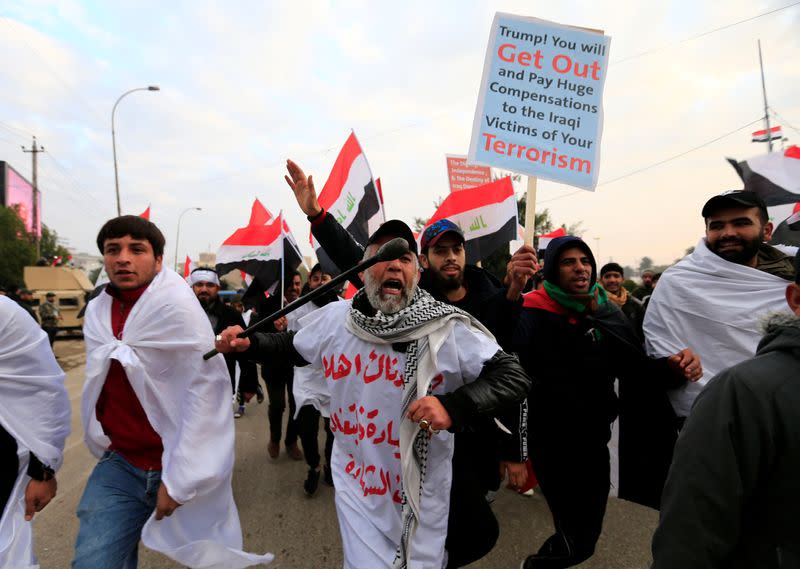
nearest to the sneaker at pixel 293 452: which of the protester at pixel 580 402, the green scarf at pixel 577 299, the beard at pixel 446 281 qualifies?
the protester at pixel 580 402

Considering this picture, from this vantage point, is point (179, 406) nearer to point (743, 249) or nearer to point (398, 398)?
point (398, 398)

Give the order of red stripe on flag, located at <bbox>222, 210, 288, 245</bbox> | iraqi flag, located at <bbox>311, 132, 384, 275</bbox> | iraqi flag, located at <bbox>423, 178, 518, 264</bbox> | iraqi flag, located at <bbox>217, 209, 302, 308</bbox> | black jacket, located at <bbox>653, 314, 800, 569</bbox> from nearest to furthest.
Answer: black jacket, located at <bbox>653, 314, 800, 569</bbox> < iraqi flag, located at <bbox>311, 132, 384, 275</bbox> < iraqi flag, located at <bbox>423, 178, 518, 264</bbox> < iraqi flag, located at <bbox>217, 209, 302, 308</bbox> < red stripe on flag, located at <bbox>222, 210, 288, 245</bbox>

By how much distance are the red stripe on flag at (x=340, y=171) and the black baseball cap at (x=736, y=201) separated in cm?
358

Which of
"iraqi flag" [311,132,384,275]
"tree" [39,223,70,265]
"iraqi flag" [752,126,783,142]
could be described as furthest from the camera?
"tree" [39,223,70,265]

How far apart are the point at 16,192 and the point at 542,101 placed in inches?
2501

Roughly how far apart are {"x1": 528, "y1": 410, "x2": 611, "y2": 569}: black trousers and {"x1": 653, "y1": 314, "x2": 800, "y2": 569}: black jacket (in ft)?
4.96

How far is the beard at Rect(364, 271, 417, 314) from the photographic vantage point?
207 cm

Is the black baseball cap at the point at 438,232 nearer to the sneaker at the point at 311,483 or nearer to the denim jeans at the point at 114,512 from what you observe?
the denim jeans at the point at 114,512

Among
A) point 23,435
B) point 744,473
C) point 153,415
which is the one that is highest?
point 744,473

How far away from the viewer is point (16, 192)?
49.3 m

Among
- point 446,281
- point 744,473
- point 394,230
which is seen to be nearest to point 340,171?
point 446,281

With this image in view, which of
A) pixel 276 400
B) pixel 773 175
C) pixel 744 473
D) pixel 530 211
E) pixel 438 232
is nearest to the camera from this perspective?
pixel 744 473

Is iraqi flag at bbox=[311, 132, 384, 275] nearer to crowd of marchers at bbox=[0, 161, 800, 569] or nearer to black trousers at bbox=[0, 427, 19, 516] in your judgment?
crowd of marchers at bbox=[0, 161, 800, 569]

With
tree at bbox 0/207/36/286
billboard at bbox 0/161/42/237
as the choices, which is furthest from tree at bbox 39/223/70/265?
tree at bbox 0/207/36/286
